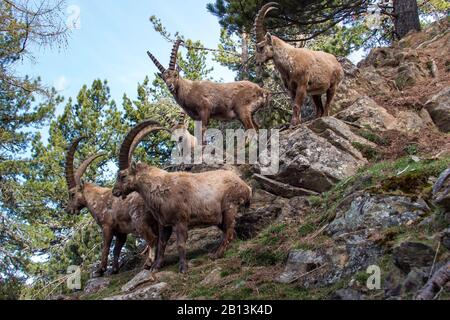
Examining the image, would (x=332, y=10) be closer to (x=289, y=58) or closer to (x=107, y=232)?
(x=289, y=58)

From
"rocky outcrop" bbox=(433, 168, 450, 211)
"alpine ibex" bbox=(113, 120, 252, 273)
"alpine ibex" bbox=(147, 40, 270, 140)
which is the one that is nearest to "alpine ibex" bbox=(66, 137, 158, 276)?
"alpine ibex" bbox=(113, 120, 252, 273)

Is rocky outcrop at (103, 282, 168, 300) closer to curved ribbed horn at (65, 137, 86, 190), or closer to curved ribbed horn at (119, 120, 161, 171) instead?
curved ribbed horn at (119, 120, 161, 171)

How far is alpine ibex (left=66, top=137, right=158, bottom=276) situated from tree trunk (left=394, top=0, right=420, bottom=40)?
11.8m

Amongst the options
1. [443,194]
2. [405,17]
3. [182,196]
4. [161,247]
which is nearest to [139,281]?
[161,247]

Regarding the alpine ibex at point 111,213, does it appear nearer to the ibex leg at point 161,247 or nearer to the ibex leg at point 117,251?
the ibex leg at point 117,251

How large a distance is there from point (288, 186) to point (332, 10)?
8.79 metres

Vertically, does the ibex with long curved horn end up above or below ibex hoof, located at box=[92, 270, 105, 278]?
above

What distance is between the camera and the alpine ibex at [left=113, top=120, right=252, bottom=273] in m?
10.7

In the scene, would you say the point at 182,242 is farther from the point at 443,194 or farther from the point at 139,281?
the point at 443,194

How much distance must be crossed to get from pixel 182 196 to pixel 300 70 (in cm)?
490
